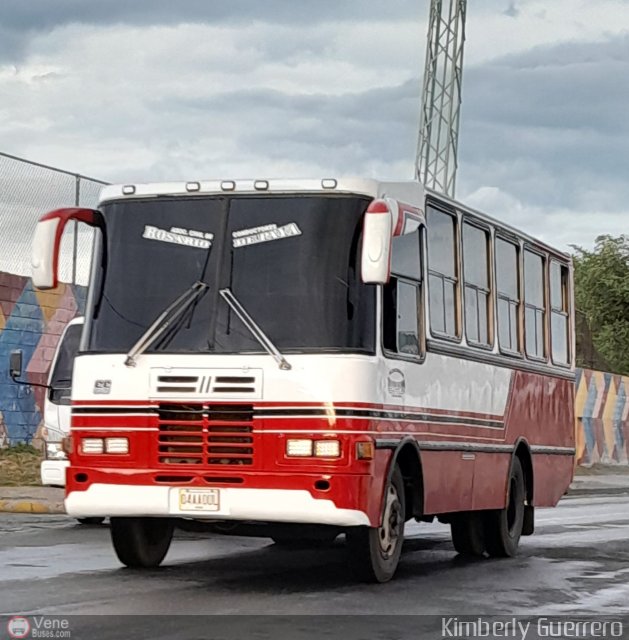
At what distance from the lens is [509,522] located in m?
15.7

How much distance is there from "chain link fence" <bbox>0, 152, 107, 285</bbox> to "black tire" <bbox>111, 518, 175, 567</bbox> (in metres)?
12.3

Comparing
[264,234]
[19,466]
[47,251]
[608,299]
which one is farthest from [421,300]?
[608,299]

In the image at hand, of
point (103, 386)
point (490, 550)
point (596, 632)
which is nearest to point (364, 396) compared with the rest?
point (103, 386)

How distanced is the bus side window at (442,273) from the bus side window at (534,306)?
252 centimetres

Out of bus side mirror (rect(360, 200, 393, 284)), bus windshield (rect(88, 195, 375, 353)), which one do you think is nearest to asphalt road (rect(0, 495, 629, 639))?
bus windshield (rect(88, 195, 375, 353))

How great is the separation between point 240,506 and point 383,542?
130 centimetres

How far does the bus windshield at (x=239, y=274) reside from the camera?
38.2ft

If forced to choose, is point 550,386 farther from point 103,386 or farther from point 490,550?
point 103,386

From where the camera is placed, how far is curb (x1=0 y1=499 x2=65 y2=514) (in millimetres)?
19719

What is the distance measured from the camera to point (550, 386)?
17.2m

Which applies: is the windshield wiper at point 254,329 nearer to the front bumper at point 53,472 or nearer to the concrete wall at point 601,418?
the front bumper at point 53,472

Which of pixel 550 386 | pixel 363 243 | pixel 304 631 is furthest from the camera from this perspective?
pixel 550 386

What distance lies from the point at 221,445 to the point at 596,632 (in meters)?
3.12

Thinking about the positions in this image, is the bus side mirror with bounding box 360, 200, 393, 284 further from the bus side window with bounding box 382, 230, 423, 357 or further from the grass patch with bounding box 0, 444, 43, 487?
the grass patch with bounding box 0, 444, 43, 487
